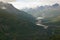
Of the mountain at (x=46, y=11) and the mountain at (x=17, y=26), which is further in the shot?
the mountain at (x=46, y=11)

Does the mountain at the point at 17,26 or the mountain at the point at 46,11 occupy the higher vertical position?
the mountain at the point at 46,11

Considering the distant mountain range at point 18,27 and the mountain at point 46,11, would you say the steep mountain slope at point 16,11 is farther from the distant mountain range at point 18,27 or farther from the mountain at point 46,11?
the mountain at point 46,11

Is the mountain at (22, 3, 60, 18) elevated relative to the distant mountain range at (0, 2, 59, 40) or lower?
elevated

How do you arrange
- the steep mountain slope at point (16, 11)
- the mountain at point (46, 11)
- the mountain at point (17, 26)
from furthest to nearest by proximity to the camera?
Answer: the mountain at point (46, 11) < the steep mountain slope at point (16, 11) < the mountain at point (17, 26)

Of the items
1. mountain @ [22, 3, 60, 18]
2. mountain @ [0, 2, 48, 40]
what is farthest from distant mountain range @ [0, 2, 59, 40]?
mountain @ [22, 3, 60, 18]

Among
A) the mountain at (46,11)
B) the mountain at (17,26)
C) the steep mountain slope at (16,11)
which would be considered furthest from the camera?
the mountain at (46,11)

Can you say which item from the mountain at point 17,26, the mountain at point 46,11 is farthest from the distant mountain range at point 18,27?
the mountain at point 46,11

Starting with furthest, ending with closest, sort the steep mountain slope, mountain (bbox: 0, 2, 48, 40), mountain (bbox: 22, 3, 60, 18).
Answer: mountain (bbox: 22, 3, 60, 18)
the steep mountain slope
mountain (bbox: 0, 2, 48, 40)

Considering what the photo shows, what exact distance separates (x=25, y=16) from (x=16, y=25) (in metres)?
0.50

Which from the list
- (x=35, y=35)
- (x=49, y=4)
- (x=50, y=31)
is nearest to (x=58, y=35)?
(x=50, y=31)

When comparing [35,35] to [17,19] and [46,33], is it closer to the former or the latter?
[46,33]

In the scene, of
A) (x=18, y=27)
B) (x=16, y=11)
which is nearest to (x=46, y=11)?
(x=16, y=11)

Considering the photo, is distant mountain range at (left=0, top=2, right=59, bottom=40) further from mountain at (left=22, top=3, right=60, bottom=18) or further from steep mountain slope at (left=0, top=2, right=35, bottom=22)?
mountain at (left=22, top=3, right=60, bottom=18)

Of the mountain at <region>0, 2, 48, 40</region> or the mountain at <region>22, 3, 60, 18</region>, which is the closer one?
the mountain at <region>0, 2, 48, 40</region>
